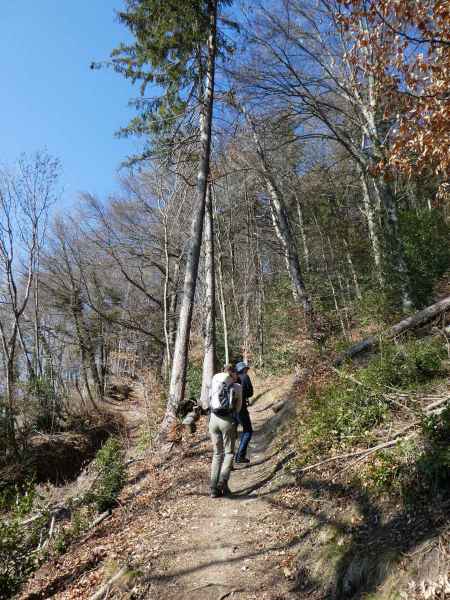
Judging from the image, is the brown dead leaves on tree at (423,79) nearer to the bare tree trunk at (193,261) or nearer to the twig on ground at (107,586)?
the twig on ground at (107,586)

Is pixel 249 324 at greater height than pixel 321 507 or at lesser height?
greater

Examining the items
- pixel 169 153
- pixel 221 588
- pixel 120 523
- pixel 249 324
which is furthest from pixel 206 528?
pixel 249 324

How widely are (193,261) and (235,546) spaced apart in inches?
292

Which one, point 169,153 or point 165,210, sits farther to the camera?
point 165,210

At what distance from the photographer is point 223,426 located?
19.5ft

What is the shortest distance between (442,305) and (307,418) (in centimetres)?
400

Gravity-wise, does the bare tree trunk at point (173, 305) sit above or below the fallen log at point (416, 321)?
above

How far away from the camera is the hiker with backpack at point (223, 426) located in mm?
5953

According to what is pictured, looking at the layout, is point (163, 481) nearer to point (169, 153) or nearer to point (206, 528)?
point (206, 528)

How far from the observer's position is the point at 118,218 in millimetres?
21734

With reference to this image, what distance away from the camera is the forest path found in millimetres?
3943

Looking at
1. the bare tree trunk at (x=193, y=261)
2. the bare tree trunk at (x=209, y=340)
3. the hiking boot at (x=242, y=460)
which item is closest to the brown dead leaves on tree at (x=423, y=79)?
the hiking boot at (x=242, y=460)

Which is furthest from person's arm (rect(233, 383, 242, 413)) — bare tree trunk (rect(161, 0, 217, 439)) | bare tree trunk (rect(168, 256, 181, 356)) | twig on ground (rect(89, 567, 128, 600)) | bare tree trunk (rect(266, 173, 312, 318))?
bare tree trunk (rect(168, 256, 181, 356))

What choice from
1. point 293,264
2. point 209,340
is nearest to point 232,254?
point 293,264
